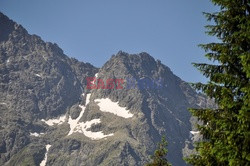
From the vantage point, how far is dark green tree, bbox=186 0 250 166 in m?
12.9

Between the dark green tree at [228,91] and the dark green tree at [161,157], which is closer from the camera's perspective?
the dark green tree at [228,91]

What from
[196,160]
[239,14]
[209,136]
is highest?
[239,14]

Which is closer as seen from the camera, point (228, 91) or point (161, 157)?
point (228, 91)

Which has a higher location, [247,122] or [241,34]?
[241,34]

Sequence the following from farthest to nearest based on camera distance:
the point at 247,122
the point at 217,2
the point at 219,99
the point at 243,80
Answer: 1. the point at 217,2
2. the point at 219,99
3. the point at 243,80
4. the point at 247,122

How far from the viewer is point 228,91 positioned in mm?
14258

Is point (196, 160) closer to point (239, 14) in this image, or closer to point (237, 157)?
point (237, 157)

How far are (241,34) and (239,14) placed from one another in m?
1.70

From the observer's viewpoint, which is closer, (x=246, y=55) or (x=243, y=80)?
(x=246, y=55)

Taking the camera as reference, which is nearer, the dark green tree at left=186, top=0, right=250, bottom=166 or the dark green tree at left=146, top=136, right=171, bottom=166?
the dark green tree at left=186, top=0, right=250, bottom=166

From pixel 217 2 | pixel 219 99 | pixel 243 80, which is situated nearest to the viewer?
pixel 243 80

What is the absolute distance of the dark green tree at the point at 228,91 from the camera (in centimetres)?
1291

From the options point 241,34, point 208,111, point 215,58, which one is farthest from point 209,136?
point 241,34

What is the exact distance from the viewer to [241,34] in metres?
14.6
